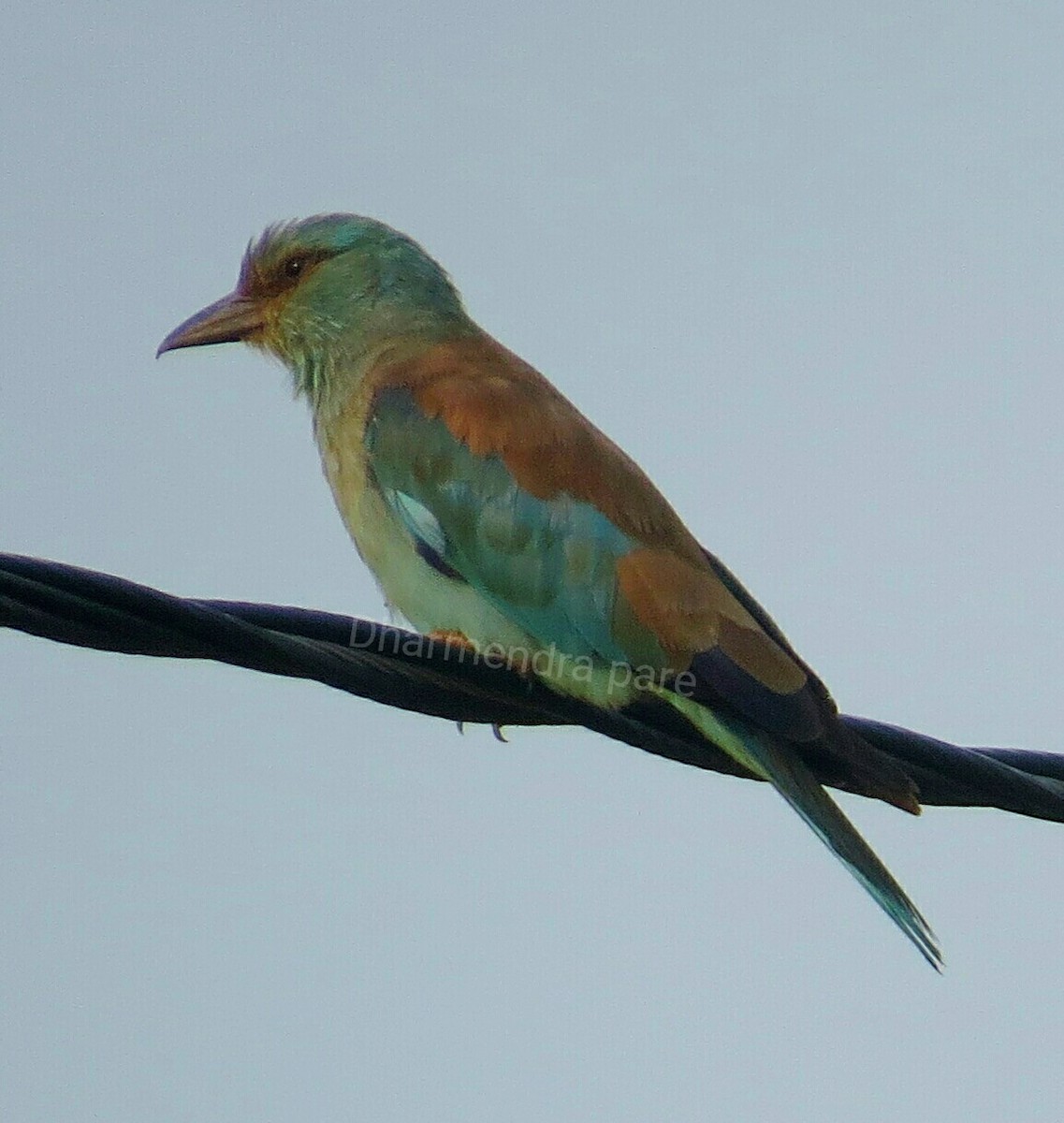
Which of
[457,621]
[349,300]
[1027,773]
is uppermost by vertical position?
[349,300]

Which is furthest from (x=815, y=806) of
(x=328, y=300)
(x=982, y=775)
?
(x=328, y=300)

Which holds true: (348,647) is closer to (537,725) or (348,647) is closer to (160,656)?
(160,656)

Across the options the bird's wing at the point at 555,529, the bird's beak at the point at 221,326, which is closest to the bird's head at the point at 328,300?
the bird's beak at the point at 221,326

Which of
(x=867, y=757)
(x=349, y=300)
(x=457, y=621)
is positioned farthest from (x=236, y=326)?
(x=867, y=757)

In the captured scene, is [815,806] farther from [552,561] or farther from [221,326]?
[221,326]

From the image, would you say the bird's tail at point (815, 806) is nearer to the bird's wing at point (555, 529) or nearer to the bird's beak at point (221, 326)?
the bird's wing at point (555, 529)

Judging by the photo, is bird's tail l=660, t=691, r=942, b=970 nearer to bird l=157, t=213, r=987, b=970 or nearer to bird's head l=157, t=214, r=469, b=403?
bird l=157, t=213, r=987, b=970
